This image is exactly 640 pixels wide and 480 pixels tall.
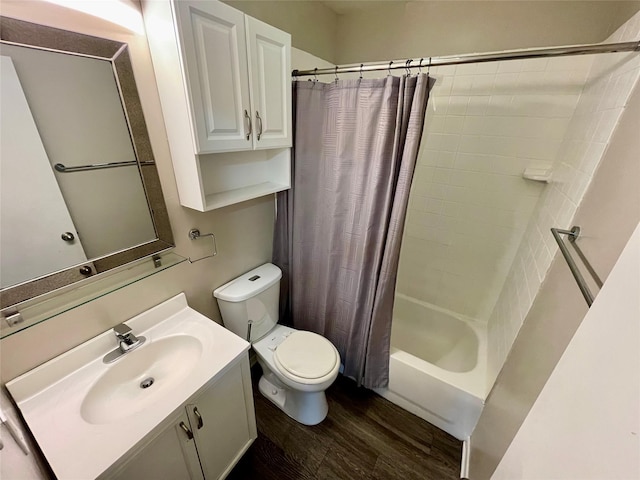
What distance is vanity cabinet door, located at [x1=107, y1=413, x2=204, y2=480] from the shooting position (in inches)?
31.9

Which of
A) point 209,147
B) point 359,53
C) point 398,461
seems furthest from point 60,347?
point 359,53

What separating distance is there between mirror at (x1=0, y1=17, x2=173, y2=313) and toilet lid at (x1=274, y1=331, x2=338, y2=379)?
91 cm

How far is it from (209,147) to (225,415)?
1130 mm

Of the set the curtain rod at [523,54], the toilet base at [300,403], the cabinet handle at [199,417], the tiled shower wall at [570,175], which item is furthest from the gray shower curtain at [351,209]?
the cabinet handle at [199,417]

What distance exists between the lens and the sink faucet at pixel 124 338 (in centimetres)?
104

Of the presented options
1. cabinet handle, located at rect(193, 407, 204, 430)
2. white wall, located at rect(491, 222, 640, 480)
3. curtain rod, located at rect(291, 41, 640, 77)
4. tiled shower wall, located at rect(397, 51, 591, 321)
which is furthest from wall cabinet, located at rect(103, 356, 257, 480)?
tiled shower wall, located at rect(397, 51, 591, 321)

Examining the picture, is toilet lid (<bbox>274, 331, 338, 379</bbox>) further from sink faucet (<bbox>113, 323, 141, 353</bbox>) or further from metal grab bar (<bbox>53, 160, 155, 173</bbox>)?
metal grab bar (<bbox>53, 160, 155, 173</bbox>)

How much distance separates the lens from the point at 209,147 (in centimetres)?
103

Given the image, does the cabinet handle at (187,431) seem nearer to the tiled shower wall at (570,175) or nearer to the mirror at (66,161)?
the mirror at (66,161)

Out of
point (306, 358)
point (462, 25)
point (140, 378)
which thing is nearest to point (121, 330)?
point (140, 378)

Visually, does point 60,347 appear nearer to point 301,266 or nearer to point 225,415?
point 225,415

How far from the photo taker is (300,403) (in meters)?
1.53

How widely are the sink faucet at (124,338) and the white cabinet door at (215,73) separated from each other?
77 cm

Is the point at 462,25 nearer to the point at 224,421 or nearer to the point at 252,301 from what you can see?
the point at 252,301
